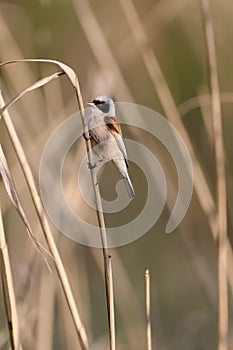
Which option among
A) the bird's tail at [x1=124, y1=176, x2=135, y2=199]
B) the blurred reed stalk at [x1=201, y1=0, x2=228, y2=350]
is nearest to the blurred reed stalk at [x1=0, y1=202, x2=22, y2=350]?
the bird's tail at [x1=124, y1=176, x2=135, y2=199]

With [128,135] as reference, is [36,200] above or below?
below

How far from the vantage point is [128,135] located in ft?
6.97

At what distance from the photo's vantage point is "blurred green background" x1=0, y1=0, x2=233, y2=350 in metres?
→ 1.37

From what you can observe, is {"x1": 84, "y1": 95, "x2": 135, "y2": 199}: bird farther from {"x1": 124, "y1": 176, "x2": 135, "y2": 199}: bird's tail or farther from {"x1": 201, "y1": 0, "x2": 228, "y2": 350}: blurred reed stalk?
{"x1": 201, "y1": 0, "x2": 228, "y2": 350}: blurred reed stalk

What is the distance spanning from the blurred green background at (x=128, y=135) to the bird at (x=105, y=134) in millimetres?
276

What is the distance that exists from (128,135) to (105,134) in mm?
1191

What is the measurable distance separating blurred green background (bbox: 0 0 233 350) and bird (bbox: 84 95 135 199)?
0.91 ft

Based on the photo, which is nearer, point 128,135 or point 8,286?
point 8,286

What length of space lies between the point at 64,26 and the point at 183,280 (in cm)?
83

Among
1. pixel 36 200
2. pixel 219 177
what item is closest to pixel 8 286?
pixel 36 200

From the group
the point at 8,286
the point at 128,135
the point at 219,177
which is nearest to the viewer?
the point at 8,286

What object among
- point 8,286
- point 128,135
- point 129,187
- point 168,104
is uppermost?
point 128,135

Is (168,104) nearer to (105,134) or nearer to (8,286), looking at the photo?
(105,134)

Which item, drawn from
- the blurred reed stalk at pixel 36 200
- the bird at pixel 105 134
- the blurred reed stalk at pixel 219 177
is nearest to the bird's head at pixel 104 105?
the bird at pixel 105 134
